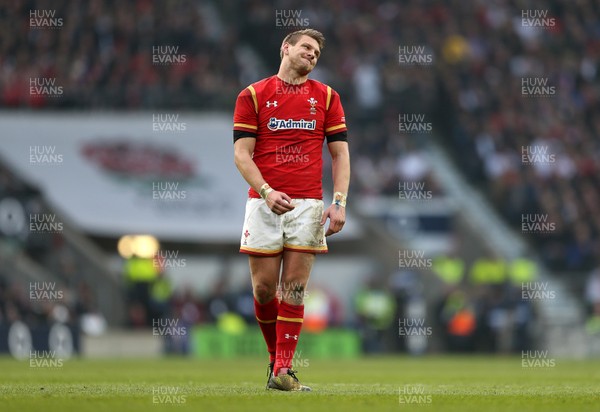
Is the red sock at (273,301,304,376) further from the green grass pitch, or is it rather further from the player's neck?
the player's neck

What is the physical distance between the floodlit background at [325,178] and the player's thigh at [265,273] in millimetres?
13714

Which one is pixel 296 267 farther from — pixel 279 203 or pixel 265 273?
pixel 279 203

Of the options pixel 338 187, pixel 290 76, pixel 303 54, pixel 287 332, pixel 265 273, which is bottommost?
pixel 287 332

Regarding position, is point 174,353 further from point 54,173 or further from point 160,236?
point 54,173

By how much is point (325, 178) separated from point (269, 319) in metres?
20.6

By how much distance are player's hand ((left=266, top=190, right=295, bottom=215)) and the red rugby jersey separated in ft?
0.93

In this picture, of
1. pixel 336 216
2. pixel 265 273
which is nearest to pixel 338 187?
pixel 336 216

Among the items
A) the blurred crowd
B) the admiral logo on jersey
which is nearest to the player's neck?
the admiral logo on jersey

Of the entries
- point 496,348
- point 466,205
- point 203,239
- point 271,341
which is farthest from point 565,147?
point 271,341

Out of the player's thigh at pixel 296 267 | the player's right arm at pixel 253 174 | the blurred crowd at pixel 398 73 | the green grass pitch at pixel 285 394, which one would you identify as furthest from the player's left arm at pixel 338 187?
the blurred crowd at pixel 398 73

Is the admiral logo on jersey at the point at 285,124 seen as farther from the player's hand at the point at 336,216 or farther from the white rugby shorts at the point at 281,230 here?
the player's hand at the point at 336,216

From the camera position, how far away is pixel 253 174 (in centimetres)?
1018

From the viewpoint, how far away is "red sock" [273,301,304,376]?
10.2 m

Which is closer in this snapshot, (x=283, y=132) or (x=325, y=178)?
(x=283, y=132)
